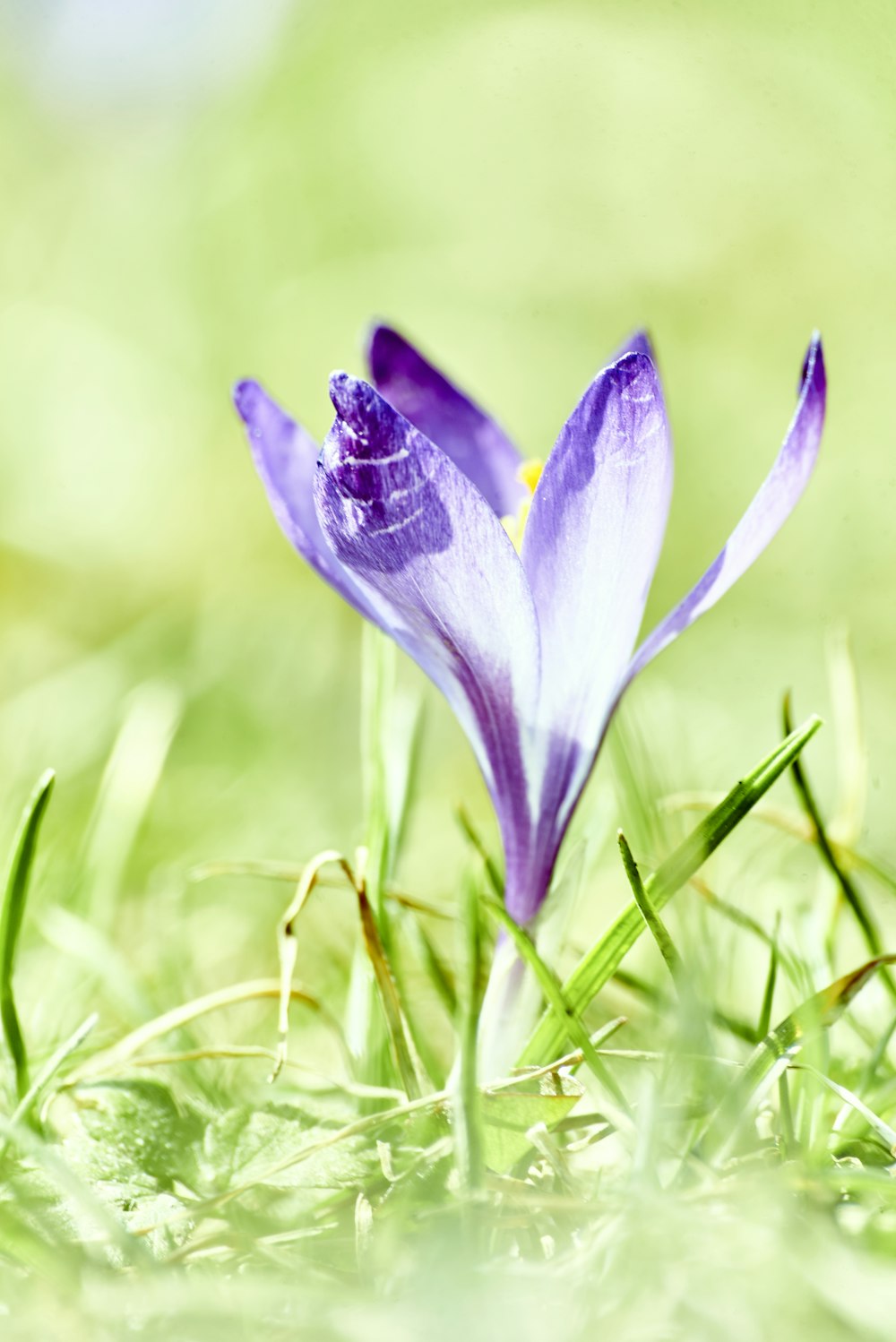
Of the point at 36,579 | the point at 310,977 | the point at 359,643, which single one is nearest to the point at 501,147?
the point at 359,643

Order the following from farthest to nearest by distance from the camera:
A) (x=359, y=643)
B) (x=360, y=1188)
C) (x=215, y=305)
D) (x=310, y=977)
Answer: (x=215, y=305), (x=359, y=643), (x=310, y=977), (x=360, y=1188)

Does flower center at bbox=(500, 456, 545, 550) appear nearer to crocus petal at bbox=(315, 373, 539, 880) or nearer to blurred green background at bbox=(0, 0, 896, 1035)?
crocus petal at bbox=(315, 373, 539, 880)

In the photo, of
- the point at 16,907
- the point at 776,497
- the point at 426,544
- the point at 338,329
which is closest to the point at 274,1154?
the point at 16,907

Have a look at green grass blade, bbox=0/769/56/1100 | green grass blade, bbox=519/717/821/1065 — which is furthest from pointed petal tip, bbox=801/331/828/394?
green grass blade, bbox=0/769/56/1100

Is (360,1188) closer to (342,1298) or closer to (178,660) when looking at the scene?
(342,1298)

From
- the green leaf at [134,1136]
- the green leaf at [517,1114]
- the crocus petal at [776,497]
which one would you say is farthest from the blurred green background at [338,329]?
the crocus petal at [776,497]
